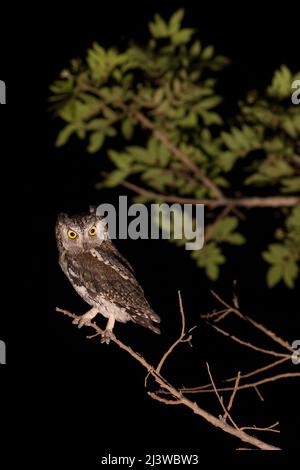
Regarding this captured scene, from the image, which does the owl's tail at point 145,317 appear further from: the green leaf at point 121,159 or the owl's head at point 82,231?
the green leaf at point 121,159

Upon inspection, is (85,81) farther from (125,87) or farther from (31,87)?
(31,87)

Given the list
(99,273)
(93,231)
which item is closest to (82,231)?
(93,231)

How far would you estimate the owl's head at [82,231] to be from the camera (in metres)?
2.79

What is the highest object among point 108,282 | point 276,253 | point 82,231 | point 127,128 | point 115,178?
point 127,128

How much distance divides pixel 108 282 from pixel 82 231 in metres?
0.28

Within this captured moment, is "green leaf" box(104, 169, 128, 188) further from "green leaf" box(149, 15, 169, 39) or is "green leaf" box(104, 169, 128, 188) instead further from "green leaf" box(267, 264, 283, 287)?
"green leaf" box(267, 264, 283, 287)

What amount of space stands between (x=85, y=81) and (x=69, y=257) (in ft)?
3.55

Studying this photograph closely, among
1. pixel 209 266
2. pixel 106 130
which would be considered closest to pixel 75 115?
pixel 106 130

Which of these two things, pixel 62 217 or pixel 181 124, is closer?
pixel 181 124

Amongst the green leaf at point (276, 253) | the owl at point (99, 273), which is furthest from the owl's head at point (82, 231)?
the green leaf at point (276, 253)

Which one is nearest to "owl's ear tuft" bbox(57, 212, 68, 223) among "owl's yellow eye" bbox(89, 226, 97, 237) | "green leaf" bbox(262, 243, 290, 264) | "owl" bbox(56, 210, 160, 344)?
"owl" bbox(56, 210, 160, 344)

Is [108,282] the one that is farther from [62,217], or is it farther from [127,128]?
[127,128]

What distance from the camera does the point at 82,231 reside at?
280cm

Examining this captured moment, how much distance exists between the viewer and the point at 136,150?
6.68ft
